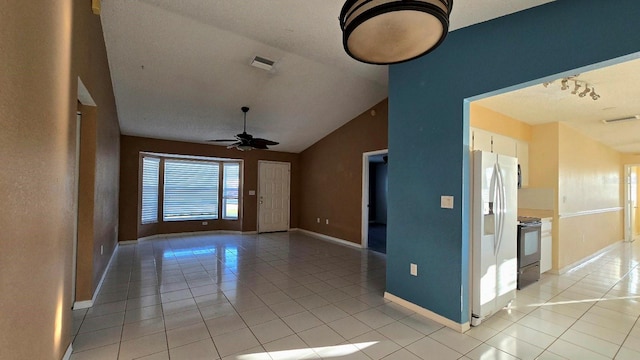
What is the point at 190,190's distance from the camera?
7262 mm

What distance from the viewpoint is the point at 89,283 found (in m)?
2.94

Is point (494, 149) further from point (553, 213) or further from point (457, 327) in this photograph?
point (457, 327)

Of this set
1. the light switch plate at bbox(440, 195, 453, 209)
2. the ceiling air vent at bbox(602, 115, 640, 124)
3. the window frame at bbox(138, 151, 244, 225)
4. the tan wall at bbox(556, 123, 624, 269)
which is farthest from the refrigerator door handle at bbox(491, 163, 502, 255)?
the window frame at bbox(138, 151, 244, 225)

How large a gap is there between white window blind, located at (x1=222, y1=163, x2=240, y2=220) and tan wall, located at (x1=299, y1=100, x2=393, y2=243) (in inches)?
74.9

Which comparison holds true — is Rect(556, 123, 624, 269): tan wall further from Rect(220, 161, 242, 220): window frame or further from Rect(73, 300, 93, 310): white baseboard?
Rect(220, 161, 242, 220): window frame

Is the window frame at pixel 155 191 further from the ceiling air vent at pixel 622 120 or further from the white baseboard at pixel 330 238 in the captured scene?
the ceiling air vent at pixel 622 120

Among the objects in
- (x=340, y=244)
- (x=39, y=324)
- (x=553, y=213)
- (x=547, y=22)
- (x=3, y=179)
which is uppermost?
(x=547, y=22)

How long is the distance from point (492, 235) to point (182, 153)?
6633 millimetres

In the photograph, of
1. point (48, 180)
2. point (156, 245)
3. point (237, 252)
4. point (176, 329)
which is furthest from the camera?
point (156, 245)

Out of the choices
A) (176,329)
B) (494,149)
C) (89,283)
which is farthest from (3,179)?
(494,149)

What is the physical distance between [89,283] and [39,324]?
1.74m

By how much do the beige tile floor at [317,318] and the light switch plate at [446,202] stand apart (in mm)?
1142

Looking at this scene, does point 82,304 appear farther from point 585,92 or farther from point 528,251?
point 585,92

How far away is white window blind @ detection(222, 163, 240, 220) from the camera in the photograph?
7.67 m
